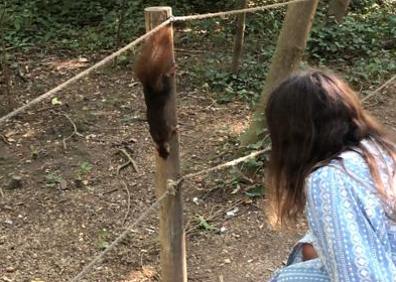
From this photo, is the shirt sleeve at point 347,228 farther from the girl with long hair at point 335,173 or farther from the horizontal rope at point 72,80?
the horizontal rope at point 72,80

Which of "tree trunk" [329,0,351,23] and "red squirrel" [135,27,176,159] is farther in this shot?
"tree trunk" [329,0,351,23]

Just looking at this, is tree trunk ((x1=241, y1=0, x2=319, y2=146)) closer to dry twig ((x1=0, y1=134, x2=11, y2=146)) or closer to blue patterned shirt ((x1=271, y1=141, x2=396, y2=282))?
dry twig ((x1=0, y1=134, x2=11, y2=146))

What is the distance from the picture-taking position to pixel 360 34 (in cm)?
603

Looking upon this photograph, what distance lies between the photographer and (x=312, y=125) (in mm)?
1558

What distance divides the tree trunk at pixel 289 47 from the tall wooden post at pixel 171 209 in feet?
4.83

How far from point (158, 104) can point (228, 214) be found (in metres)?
1.48

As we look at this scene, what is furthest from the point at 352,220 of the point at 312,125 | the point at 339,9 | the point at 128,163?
the point at 339,9

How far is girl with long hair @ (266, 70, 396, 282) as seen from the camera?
58.3 inches

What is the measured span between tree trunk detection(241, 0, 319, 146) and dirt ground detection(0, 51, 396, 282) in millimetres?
247

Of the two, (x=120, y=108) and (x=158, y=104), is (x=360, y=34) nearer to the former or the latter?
(x=120, y=108)

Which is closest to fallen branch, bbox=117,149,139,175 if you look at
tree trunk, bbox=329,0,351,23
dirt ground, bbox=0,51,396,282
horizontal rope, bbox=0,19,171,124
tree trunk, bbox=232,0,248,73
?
dirt ground, bbox=0,51,396,282

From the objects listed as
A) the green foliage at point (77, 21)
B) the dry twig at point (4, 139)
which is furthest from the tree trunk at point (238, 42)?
the dry twig at point (4, 139)

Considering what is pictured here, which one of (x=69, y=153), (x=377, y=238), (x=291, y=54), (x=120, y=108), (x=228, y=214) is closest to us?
(x=377, y=238)

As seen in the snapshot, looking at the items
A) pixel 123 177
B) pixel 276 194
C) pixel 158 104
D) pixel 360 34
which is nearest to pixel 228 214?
pixel 123 177
